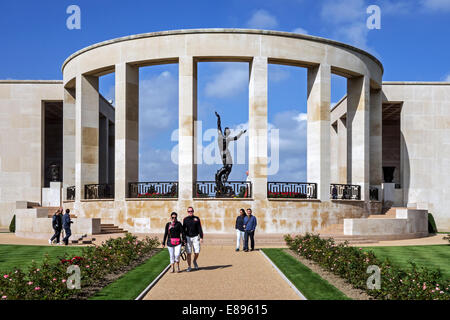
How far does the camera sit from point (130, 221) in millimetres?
28547

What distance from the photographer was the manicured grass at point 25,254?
57.3ft

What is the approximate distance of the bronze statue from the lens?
93.2 ft

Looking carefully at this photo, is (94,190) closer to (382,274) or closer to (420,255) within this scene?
(420,255)

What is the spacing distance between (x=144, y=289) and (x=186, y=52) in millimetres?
18813

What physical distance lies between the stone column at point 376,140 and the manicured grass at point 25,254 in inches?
873

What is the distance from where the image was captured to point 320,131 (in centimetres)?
2983

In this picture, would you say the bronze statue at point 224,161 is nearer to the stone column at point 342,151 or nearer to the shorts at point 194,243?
the shorts at point 194,243

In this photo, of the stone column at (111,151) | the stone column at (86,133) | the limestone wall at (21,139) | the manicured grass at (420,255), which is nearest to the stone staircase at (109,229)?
the stone column at (86,133)

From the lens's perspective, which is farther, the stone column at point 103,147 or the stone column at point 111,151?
the stone column at point 111,151

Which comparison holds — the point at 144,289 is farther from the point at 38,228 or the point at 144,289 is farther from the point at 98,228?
the point at 38,228

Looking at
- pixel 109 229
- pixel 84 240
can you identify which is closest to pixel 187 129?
pixel 109 229

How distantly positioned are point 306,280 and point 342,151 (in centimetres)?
3209

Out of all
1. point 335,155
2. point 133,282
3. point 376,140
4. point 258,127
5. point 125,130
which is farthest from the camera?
point 335,155
